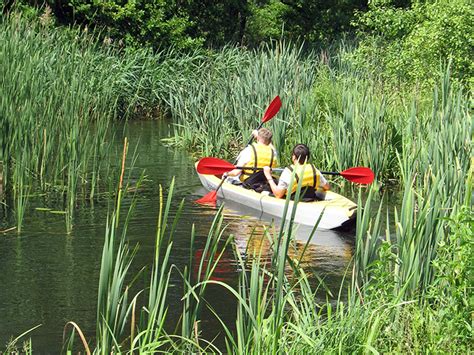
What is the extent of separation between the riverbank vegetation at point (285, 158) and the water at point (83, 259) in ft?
0.59

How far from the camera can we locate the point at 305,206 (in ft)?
32.7

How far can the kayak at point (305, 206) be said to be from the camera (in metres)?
9.70

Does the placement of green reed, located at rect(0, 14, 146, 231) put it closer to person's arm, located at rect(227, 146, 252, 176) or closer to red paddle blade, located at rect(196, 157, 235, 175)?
red paddle blade, located at rect(196, 157, 235, 175)

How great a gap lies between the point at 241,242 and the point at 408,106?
12.9ft

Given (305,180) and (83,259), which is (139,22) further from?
(83,259)

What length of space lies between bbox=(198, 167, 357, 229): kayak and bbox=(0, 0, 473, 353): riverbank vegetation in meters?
0.38

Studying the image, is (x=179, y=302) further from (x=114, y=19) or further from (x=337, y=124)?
(x=114, y=19)

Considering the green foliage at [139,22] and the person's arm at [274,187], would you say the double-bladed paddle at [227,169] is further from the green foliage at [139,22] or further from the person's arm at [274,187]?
the green foliage at [139,22]

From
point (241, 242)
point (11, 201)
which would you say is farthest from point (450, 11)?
point (11, 201)

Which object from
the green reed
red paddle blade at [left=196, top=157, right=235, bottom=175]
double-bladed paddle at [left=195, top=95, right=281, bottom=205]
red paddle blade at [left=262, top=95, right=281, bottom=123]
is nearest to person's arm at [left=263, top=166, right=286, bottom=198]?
red paddle blade at [left=196, top=157, right=235, bottom=175]

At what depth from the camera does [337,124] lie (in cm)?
1152

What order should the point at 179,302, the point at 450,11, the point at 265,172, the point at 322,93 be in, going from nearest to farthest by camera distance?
the point at 179,302 → the point at 265,172 → the point at 450,11 → the point at 322,93

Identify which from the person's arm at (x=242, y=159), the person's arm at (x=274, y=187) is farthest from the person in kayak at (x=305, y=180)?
the person's arm at (x=242, y=159)

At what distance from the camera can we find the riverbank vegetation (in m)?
4.51
